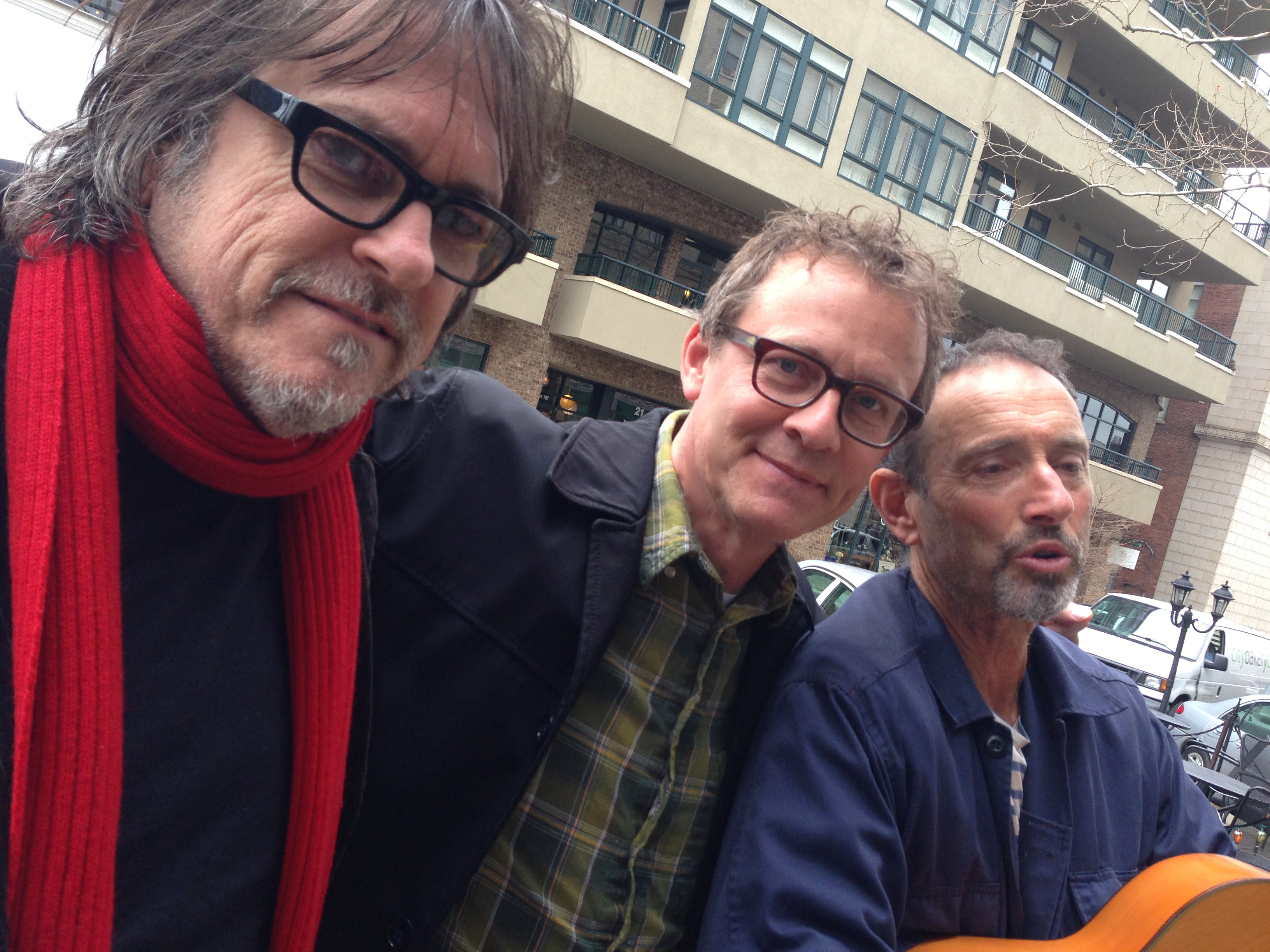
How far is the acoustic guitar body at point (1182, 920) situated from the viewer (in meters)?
2.01

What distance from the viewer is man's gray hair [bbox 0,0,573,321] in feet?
A: 4.33

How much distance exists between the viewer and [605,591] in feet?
6.41

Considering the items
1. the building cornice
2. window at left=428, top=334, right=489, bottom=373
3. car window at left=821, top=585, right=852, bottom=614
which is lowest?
car window at left=821, top=585, right=852, bottom=614

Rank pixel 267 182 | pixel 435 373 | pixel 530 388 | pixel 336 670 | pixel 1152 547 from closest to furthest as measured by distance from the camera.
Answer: pixel 267 182 → pixel 336 670 → pixel 435 373 → pixel 530 388 → pixel 1152 547

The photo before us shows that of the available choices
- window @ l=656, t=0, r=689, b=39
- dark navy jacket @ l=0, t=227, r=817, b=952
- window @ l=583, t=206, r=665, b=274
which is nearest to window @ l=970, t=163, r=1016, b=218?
window @ l=583, t=206, r=665, b=274

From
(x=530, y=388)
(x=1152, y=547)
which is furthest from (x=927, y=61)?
(x=1152, y=547)

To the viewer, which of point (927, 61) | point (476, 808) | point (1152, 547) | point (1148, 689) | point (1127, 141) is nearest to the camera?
point (476, 808)

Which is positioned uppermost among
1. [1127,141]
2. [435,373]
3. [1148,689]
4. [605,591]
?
[1127,141]

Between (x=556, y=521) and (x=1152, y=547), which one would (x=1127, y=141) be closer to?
(x=556, y=521)

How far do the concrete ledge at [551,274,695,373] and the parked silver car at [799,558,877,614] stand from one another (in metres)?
8.34

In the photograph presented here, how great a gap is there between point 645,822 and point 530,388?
1471 cm

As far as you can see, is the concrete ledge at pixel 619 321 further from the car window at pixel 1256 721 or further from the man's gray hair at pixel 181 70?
the man's gray hair at pixel 181 70

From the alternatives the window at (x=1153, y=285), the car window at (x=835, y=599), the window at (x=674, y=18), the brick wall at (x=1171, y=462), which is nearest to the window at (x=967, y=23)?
the window at (x=674, y=18)

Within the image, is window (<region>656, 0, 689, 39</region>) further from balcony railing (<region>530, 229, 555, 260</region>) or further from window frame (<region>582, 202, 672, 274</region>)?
balcony railing (<region>530, 229, 555, 260</region>)
